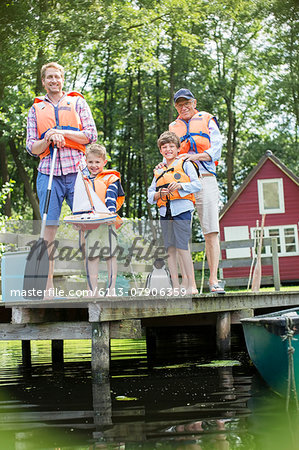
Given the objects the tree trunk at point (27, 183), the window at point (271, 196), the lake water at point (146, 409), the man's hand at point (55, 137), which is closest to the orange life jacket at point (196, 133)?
the man's hand at point (55, 137)

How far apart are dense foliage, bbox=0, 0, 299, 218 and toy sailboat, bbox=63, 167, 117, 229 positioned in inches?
758

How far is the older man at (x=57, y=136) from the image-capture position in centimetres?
608

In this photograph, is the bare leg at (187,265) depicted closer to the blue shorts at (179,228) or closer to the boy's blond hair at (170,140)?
the blue shorts at (179,228)

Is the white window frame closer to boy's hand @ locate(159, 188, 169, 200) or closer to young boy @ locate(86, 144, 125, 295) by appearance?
boy's hand @ locate(159, 188, 169, 200)

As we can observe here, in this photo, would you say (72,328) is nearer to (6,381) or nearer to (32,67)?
(6,381)

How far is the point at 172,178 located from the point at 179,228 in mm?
472

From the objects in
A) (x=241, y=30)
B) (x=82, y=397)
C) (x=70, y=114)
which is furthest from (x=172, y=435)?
(x=241, y=30)

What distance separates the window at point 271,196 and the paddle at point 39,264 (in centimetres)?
2170

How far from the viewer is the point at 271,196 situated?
1067 inches

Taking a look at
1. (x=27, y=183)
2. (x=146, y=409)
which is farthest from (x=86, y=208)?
(x=27, y=183)

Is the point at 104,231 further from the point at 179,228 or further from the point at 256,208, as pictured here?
the point at 256,208

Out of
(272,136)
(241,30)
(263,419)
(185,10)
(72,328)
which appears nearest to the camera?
(263,419)

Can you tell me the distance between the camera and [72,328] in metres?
6.20

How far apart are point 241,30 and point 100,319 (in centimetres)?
3011
